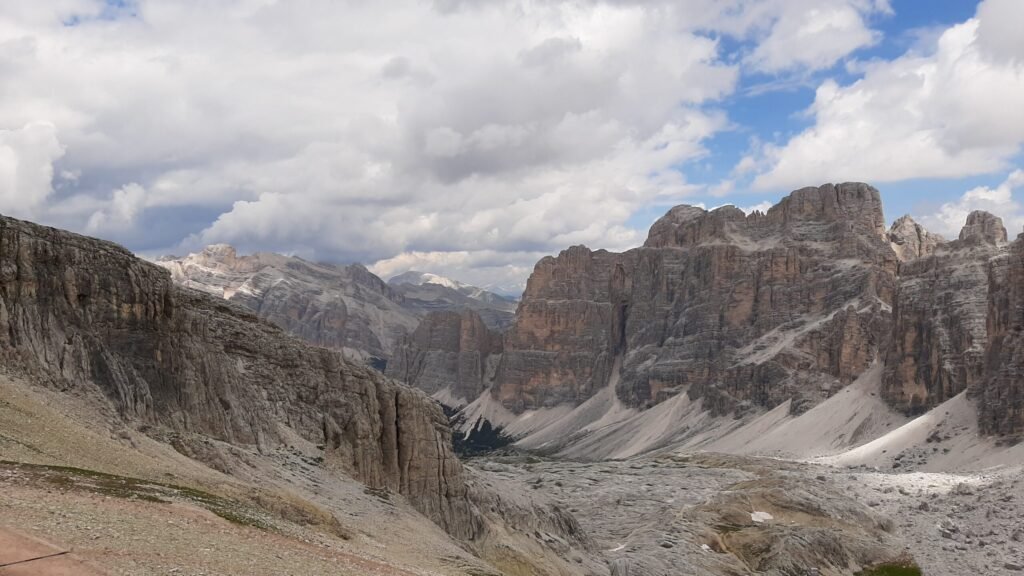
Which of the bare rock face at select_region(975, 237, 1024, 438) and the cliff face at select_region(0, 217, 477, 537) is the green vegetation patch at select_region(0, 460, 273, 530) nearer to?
the cliff face at select_region(0, 217, 477, 537)

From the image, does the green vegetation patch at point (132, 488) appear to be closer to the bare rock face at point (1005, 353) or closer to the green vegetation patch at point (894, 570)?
the green vegetation patch at point (894, 570)

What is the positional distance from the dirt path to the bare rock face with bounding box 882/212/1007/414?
17036cm

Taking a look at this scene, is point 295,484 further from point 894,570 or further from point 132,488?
point 894,570

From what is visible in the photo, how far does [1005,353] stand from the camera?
484ft

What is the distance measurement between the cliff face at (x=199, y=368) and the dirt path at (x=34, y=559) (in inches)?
675

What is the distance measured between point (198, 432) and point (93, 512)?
20.5 meters

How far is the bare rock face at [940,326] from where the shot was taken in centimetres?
17038

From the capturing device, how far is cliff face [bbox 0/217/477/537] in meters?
38.6

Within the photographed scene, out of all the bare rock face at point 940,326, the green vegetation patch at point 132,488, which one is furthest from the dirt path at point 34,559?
the bare rock face at point 940,326

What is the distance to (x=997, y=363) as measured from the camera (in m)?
149

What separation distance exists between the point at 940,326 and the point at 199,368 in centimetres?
16430

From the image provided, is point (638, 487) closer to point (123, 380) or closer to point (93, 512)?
point (123, 380)

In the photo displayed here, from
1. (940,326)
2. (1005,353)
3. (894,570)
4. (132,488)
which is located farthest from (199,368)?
(940,326)

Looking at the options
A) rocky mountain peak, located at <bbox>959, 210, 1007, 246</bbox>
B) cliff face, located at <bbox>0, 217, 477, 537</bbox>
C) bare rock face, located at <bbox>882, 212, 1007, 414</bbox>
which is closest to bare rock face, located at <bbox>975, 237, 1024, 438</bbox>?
bare rock face, located at <bbox>882, 212, 1007, 414</bbox>
